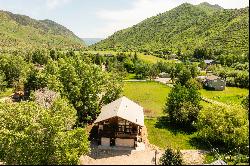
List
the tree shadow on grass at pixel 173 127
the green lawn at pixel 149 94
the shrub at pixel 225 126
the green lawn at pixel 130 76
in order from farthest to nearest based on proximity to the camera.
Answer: the green lawn at pixel 130 76
the green lawn at pixel 149 94
the tree shadow on grass at pixel 173 127
the shrub at pixel 225 126

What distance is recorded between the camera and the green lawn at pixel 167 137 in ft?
191

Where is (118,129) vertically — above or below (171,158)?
above

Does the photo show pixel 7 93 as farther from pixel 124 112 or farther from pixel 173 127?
pixel 124 112

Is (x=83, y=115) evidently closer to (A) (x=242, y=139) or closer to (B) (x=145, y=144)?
(B) (x=145, y=144)

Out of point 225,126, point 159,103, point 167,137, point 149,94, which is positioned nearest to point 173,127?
point 167,137

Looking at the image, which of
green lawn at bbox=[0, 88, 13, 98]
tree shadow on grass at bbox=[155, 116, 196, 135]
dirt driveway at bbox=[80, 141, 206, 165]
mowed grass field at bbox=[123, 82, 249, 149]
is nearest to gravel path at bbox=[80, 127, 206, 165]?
dirt driveway at bbox=[80, 141, 206, 165]

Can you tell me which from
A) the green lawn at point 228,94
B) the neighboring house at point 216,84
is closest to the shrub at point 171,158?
the green lawn at point 228,94

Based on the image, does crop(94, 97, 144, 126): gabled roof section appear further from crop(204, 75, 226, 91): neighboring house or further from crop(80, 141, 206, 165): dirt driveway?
crop(204, 75, 226, 91): neighboring house

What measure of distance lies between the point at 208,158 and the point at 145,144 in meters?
11.1

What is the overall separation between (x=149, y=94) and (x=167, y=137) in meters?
43.3

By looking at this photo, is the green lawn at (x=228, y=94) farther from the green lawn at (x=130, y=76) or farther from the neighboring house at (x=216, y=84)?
the green lawn at (x=130, y=76)

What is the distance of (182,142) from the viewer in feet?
195

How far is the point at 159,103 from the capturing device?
92.9m

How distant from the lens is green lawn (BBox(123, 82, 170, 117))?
85.6 m
